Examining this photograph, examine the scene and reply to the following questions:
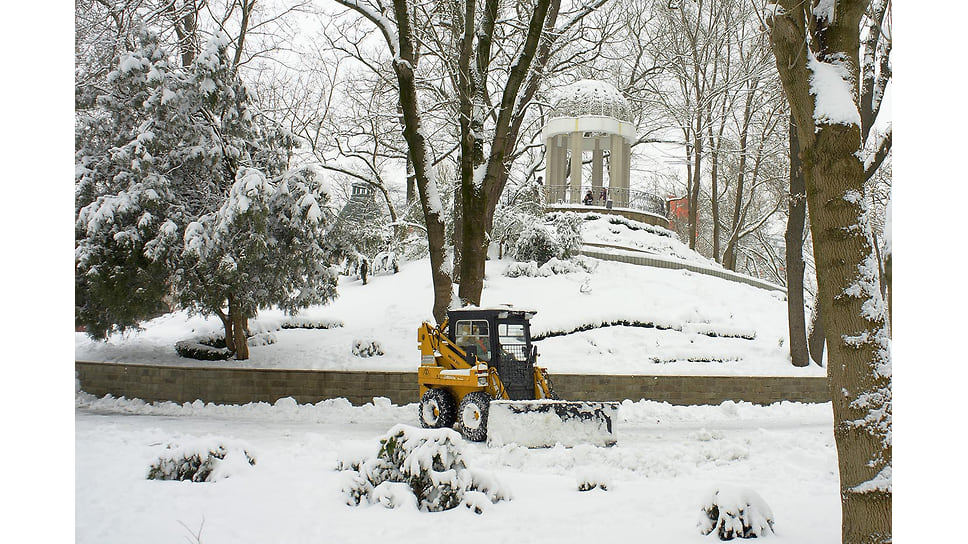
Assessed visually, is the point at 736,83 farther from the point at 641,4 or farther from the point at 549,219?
the point at 549,219

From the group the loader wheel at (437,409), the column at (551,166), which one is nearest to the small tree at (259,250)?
the loader wheel at (437,409)

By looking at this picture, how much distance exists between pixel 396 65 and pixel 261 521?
5.41m

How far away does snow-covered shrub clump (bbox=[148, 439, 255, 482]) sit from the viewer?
4.54m

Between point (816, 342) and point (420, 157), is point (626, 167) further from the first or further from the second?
point (420, 157)

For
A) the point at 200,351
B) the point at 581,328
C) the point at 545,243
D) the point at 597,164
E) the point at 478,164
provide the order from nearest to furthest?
1. the point at 478,164
2. the point at 200,351
3. the point at 581,328
4. the point at 545,243
5. the point at 597,164

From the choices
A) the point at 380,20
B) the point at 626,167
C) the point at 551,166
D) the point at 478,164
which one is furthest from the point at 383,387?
the point at 626,167

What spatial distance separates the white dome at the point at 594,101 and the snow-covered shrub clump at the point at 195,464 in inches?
605

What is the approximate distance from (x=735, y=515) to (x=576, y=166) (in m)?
16.0

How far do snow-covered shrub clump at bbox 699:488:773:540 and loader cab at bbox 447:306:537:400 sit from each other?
3462 mm

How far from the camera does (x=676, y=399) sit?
8.70 m

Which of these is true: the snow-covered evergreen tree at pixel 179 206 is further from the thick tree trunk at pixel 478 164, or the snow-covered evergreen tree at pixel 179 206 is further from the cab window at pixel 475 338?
the cab window at pixel 475 338

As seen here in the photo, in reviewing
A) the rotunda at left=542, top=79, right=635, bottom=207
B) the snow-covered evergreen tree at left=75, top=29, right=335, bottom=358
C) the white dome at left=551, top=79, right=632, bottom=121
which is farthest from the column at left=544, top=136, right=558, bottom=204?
the snow-covered evergreen tree at left=75, top=29, right=335, bottom=358

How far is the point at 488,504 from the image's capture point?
158 inches
